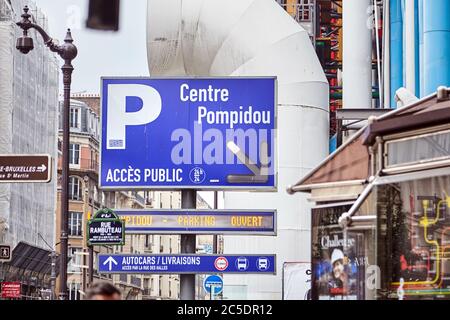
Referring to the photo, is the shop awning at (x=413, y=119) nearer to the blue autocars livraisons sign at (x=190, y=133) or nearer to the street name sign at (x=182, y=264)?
the street name sign at (x=182, y=264)

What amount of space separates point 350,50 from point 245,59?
399 cm

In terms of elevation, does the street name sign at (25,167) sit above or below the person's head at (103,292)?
above

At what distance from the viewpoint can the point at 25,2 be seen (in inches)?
2231

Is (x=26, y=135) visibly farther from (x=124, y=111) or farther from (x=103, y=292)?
(x=103, y=292)

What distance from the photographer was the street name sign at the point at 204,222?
1712 centimetres

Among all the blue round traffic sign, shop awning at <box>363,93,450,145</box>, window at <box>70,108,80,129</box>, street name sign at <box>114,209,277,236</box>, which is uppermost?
window at <box>70,108,80,129</box>

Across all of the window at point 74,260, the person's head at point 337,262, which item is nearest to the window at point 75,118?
the window at point 74,260

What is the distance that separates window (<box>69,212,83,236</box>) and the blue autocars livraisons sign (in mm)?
70361

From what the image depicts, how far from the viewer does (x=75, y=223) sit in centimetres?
8962

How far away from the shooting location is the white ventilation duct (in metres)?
30.8

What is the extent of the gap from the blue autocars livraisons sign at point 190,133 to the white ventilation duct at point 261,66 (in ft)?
39.2

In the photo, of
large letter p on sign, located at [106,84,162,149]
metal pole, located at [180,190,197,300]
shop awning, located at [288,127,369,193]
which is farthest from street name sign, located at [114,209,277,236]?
shop awning, located at [288,127,369,193]

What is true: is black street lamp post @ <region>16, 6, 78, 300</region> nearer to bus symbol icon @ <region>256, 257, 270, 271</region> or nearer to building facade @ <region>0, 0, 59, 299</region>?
bus symbol icon @ <region>256, 257, 270, 271</region>
